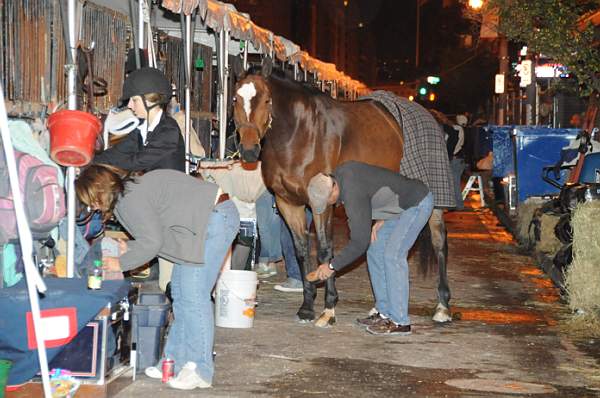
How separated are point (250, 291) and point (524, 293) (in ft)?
13.4

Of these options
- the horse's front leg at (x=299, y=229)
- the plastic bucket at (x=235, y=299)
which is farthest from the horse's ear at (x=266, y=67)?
the plastic bucket at (x=235, y=299)

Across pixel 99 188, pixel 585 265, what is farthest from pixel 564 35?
pixel 99 188

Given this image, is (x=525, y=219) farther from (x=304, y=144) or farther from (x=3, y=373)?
(x=3, y=373)

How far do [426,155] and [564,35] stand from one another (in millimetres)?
6538

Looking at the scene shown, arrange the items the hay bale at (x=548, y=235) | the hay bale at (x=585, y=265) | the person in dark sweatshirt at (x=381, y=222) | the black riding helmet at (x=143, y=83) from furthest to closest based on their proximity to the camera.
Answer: the hay bale at (x=548, y=235)
the hay bale at (x=585, y=265)
the person in dark sweatshirt at (x=381, y=222)
the black riding helmet at (x=143, y=83)

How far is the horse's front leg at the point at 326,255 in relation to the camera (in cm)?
900

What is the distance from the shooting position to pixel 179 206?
6227 mm

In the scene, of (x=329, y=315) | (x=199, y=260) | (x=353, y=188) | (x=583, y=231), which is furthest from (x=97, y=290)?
(x=583, y=231)

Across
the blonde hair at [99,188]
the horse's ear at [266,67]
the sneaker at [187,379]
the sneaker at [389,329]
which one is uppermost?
the horse's ear at [266,67]

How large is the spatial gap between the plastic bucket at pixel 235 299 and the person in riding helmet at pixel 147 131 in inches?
63.5

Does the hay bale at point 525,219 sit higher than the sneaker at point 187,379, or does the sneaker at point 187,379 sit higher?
the hay bale at point 525,219

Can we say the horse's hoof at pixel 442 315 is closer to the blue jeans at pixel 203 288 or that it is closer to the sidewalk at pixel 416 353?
the sidewalk at pixel 416 353

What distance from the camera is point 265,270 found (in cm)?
1204

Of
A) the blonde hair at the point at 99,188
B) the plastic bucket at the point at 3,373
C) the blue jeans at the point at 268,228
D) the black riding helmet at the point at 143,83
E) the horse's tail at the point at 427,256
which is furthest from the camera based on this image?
the blue jeans at the point at 268,228
